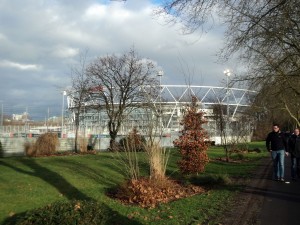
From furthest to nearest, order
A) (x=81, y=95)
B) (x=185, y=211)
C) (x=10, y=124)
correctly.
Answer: (x=10, y=124)
(x=81, y=95)
(x=185, y=211)

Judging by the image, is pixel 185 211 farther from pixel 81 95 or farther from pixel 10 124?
pixel 10 124

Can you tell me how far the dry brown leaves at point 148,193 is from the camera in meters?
10.5

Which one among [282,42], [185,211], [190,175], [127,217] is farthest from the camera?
[282,42]

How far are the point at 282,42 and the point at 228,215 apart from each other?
391 inches

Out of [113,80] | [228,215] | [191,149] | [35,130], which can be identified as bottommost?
[228,215]

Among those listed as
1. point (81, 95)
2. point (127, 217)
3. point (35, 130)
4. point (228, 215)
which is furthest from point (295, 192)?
point (35, 130)

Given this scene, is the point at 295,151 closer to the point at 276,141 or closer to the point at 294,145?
the point at 294,145

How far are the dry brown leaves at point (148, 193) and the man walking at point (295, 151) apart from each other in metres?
5.04

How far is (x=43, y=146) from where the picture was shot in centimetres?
2538

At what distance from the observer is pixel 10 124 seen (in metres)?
35.5

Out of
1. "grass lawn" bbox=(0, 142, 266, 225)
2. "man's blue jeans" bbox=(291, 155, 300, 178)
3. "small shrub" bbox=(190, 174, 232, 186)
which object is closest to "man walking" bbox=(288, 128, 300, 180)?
"man's blue jeans" bbox=(291, 155, 300, 178)

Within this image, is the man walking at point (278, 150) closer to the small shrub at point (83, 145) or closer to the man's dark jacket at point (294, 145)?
the man's dark jacket at point (294, 145)

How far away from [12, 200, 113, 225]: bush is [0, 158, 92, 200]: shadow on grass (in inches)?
126

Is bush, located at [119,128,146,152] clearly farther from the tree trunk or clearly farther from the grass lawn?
the grass lawn
